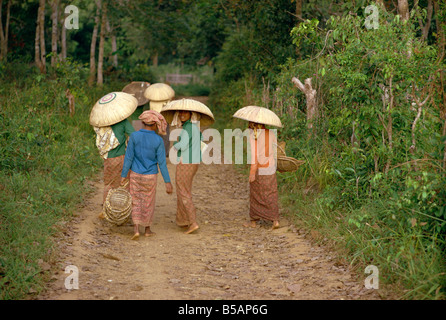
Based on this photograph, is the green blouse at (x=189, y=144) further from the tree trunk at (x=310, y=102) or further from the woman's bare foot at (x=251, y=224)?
the tree trunk at (x=310, y=102)

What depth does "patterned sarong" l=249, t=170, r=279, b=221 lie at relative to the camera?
726cm

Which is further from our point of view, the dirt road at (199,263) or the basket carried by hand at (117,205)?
the basket carried by hand at (117,205)

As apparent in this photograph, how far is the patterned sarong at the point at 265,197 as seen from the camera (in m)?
7.26

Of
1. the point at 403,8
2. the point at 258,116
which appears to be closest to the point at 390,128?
the point at 258,116

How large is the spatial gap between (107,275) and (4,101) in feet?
19.3

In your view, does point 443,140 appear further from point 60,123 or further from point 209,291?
point 60,123

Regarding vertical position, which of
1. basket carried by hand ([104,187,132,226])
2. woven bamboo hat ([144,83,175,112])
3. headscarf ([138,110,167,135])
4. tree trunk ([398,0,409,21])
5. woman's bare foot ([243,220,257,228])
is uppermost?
tree trunk ([398,0,409,21])

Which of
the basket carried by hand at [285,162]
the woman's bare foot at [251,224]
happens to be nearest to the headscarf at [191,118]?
the basket carried by hand at [285,162]

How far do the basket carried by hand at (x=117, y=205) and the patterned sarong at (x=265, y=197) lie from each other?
178 centimetres

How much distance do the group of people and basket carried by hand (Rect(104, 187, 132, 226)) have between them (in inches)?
3.3

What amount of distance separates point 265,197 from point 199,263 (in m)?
1.66

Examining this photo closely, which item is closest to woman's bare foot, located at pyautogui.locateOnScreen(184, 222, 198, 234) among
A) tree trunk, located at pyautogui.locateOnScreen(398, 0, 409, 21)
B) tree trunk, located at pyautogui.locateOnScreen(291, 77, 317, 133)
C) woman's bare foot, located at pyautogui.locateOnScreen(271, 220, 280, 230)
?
woman's bare foot, located at pyautogui.locateOnScreen(271, 220, 280, 230)

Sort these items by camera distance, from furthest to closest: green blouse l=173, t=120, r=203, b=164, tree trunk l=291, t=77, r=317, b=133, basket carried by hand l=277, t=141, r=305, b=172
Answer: tree trunk l=291, t=77, r=317, b=133 < basket carried by hand l=277, t=141, r=305, b=172 < green blouse l=173, t=120, r=203, b=164

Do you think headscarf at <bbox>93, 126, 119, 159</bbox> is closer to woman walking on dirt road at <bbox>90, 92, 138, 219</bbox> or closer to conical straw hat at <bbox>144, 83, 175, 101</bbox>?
woman walking on dirt road at <bbox>90, 92, 138, 219</bbox>
